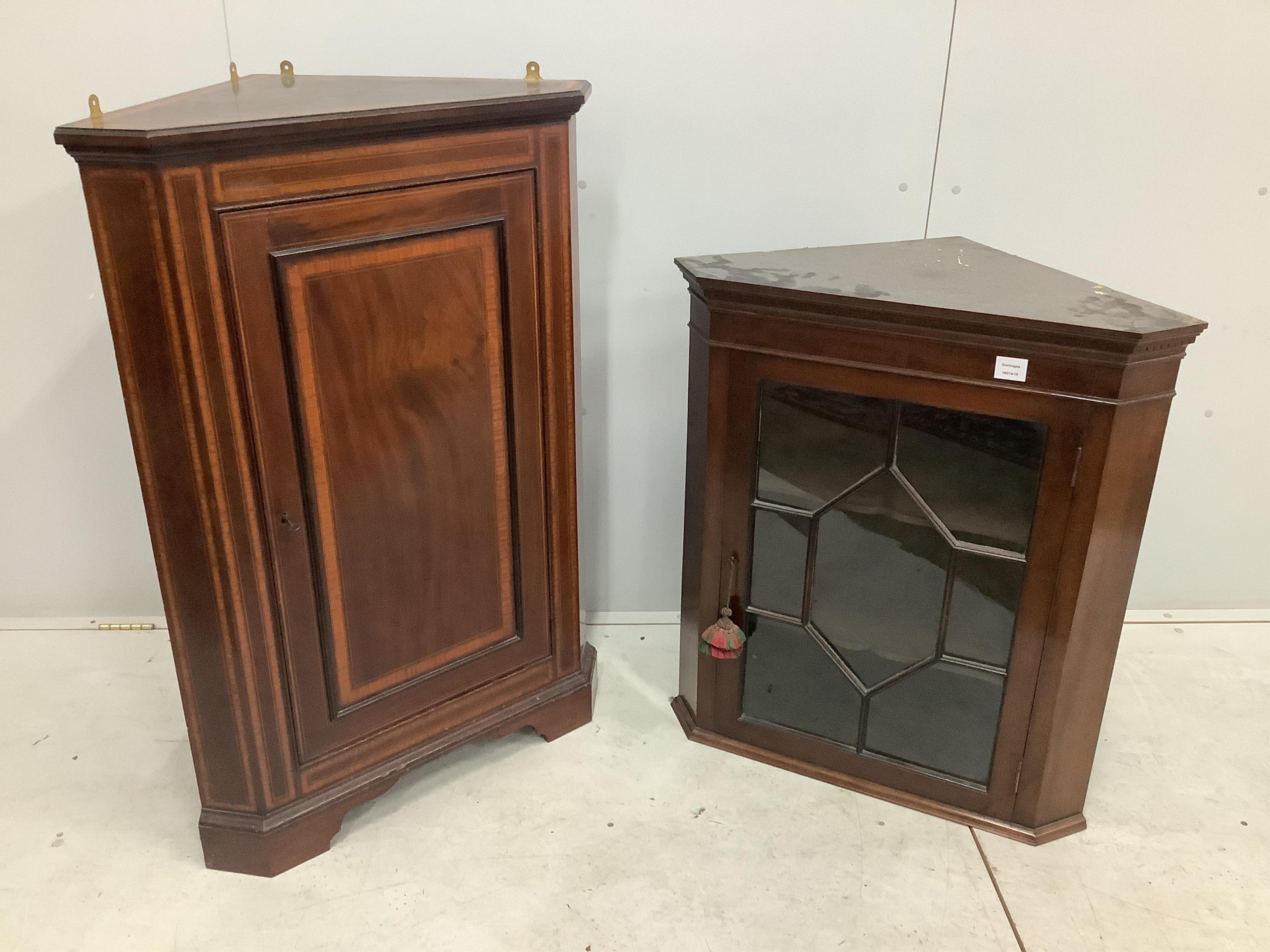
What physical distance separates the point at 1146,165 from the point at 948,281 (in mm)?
746

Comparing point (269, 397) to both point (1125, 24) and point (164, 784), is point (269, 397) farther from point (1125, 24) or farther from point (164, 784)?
point (1125, 24)

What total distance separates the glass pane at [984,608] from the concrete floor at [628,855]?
1.21ft

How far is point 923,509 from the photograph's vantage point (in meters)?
1.67

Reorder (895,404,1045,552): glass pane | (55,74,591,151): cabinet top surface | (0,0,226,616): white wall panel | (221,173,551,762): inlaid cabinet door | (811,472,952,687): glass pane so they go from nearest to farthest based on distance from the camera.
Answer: (55,74,591,151): cabinet top surface, (221,173,551,762): inlaid cabinet door, (895,404,1045,552): glass pane, (811,472,952,687): glass pane, (0,0,226,616): white wall panel

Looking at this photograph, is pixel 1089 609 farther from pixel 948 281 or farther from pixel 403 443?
pixel 403 443

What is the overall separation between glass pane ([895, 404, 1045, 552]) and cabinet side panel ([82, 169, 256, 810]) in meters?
1.13

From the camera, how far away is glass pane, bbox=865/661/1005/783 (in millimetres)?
1750

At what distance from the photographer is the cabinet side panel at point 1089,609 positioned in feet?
4.99

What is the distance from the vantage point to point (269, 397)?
4.77 ft

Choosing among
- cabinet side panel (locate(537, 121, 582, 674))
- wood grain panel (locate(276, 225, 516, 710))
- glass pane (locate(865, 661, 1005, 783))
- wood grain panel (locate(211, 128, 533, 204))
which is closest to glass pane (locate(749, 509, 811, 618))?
glass pane (locate(865, 661, 1005, 783))

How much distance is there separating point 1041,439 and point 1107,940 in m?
0.82

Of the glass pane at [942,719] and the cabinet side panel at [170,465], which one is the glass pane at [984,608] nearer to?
the glass pane at [942,719]

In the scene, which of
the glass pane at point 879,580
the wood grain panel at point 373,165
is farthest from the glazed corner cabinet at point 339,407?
the glass pane at point 879,580

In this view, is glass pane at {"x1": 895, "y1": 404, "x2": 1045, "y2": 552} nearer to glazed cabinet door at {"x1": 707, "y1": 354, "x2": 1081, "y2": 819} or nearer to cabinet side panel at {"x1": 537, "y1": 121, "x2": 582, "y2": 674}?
glazed cabinet door at {"x1": 707, "y1": 354, "x2": 1081, "y2": 819}
